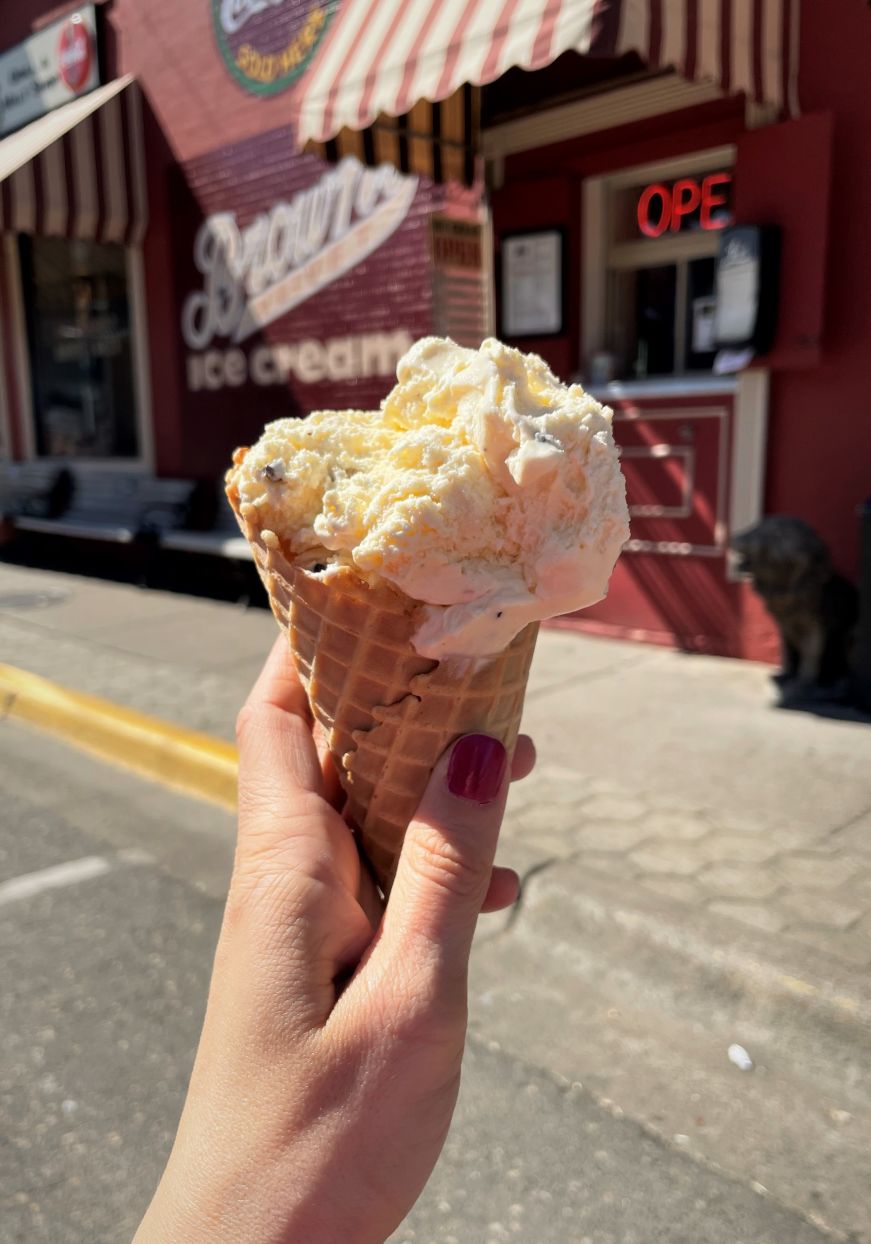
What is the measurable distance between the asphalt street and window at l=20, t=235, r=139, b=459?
30.3 ft

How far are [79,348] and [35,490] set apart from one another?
1972mm

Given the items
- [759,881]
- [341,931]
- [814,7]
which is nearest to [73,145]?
[814,7]

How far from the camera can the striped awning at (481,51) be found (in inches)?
182

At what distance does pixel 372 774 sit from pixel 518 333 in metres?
6.28

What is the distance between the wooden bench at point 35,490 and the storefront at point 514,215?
5.64 feet

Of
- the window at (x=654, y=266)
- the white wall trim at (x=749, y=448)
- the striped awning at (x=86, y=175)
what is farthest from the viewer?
the striped awning at (x=86, y=175)

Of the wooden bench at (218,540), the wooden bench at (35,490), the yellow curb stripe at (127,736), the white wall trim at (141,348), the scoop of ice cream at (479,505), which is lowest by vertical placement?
the yellow curb stripe at (127,736)

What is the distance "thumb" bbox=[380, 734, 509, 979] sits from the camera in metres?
1.40

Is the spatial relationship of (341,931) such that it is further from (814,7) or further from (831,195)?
(814,7)

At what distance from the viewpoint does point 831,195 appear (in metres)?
5.57

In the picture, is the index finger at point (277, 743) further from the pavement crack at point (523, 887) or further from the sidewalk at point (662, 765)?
the sidewalk at point (662, 765)

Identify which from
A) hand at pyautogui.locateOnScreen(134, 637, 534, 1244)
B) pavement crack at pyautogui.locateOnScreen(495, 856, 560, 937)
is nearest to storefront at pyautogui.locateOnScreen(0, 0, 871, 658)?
pavement crack at pyautogui.locateOnScreen(495, 856, 560, 937)

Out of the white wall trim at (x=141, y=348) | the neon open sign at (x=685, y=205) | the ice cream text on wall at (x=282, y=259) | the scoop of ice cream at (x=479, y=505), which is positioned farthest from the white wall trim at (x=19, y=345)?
the scoop of ice cream at (x=479, y=505)

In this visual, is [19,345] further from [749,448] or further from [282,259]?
[749,448]
